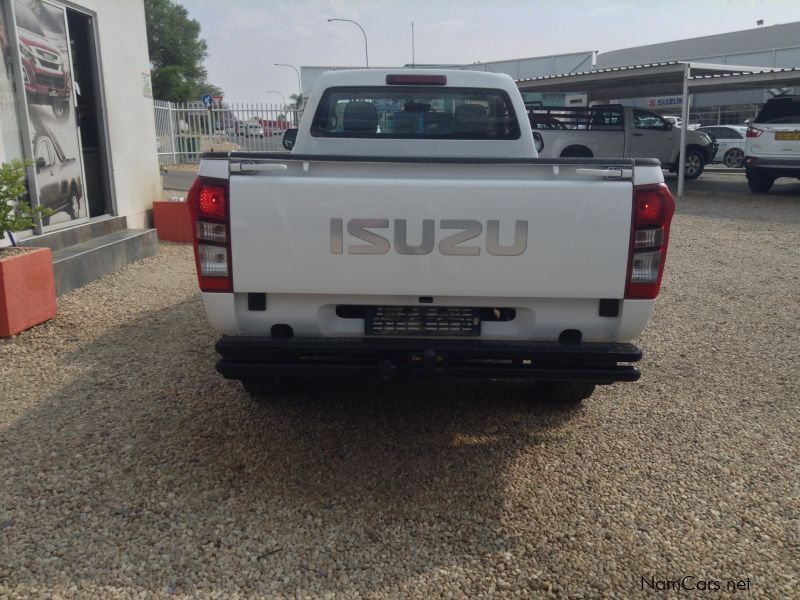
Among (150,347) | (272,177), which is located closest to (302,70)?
(150,347)

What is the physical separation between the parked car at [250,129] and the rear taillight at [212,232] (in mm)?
19517

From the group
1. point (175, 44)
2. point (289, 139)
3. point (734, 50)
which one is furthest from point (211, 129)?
point (175, 44)

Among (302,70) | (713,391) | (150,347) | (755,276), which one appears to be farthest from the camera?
(302,70)

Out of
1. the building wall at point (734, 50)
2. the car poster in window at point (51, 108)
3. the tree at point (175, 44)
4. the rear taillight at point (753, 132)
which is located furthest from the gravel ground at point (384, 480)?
the tree at point (175, 44)

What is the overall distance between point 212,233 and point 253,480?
1.19 metres

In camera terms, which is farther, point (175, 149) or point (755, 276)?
point (175, 149)

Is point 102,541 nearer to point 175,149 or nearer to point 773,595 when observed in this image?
point 773,595

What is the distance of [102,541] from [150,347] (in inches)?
102

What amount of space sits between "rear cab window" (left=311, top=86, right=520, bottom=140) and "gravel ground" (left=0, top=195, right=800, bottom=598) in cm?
177

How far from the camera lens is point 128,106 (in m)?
9.12

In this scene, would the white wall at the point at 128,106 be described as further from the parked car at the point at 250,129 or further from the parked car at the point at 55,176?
the parked car at the point at 250,129

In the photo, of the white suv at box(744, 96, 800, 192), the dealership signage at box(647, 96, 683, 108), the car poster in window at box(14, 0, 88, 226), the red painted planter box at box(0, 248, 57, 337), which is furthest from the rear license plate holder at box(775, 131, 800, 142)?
the dealership signage at box(647, 96, 683, 108)

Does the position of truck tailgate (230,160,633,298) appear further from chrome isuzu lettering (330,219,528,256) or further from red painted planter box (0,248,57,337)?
red painted planter box (0,248,57,337)

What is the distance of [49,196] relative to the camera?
7.34 meters
